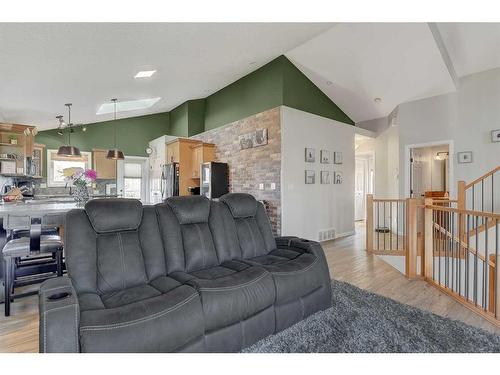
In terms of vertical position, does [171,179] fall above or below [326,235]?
above

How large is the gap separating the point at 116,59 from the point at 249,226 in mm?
2651

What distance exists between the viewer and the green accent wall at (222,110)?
5.13 m

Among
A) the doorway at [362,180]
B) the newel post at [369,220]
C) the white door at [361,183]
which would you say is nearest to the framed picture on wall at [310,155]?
the newel post at [369,220]

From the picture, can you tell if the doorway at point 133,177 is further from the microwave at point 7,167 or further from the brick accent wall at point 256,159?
the brick accent wall at point 256,159

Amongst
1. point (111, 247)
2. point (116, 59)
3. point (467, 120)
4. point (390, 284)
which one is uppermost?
point (116, 59)

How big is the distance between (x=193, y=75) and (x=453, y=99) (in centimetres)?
501

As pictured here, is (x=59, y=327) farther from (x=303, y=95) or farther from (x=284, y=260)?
(x=303, y=95)

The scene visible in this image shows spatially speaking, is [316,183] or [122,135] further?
[122,135]

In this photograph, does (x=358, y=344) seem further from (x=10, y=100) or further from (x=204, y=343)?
(x=10, y=100)

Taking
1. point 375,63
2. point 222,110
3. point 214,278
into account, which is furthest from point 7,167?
point 375,63

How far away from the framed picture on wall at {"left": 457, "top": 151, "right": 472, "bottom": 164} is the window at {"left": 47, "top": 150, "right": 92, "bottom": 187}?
8288mm

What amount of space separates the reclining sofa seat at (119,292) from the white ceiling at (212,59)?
1.84m

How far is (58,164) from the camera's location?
6.80m

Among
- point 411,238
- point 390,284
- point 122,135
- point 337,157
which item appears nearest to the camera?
point 390,284
